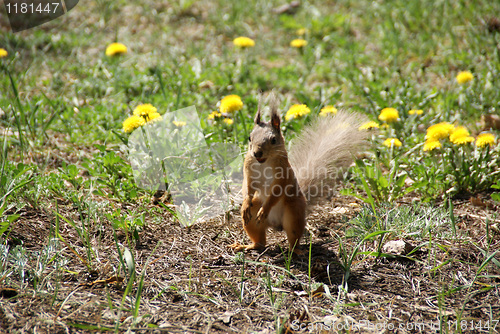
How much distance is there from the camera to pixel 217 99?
13.7ft

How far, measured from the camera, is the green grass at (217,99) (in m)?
2.40

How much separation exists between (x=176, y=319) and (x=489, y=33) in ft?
15.0

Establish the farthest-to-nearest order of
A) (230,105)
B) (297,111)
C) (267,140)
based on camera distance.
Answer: (297,111) → (230,105) → (267,140)

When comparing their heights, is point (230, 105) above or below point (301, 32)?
below

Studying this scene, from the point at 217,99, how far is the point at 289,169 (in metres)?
1.89

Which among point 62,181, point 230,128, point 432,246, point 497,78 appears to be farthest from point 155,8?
point 432,246

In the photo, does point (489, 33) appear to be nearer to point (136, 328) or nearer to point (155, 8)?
point (155, 8)

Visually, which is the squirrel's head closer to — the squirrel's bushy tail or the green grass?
the squirrel's bushy tail

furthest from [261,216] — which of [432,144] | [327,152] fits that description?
[432,144]

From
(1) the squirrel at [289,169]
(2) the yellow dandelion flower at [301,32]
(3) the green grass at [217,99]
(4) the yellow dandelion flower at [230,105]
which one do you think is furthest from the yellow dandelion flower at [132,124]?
(2) the yellow dandelion flower at [301,32]

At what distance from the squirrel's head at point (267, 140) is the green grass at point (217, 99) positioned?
1.96 ft

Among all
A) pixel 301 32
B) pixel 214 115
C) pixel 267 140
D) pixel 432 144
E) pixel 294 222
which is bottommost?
pixel 294 222

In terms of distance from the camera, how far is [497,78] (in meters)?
3.93

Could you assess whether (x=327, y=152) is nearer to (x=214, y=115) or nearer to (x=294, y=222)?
(x=294, y=222)
